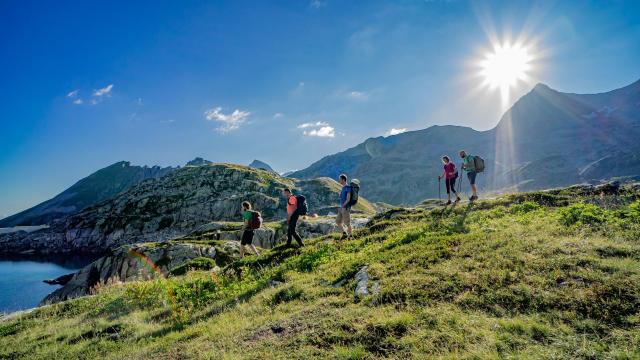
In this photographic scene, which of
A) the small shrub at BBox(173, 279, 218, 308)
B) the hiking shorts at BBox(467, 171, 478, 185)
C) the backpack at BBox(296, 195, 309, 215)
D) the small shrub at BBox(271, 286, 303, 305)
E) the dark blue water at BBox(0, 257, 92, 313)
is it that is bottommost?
the dark blue water at BBox(0, 257, 92, 313)

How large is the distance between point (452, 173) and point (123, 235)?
131 meters

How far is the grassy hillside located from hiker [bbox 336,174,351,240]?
8.14ft

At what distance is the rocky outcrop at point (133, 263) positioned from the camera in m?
39.7

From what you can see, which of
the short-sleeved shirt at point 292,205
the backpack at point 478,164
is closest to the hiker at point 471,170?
the backpack at point 478,164

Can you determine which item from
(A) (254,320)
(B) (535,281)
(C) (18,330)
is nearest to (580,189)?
(B) (535,281)

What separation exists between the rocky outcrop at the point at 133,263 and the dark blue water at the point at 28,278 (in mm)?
7944

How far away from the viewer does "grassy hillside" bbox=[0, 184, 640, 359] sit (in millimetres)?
6645

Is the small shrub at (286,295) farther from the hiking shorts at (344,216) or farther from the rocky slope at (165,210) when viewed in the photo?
the rocky slope at (165,210)

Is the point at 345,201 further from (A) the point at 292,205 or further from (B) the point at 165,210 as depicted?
(B) the point at 165,210

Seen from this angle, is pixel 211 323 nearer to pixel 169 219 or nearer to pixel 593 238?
pixel 593 238

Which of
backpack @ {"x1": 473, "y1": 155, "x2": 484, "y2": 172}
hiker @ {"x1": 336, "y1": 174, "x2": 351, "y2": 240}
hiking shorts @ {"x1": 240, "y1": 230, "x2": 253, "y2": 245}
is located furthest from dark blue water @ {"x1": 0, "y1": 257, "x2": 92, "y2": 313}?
backpack @ {"x1": 473, "y1": 155, "x2": 484, "y2": 172}

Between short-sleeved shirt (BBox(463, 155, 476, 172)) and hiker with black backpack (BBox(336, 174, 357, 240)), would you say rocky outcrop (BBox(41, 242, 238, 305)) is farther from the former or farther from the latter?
short-sleeved shirt (BBox(463, 155, 476, 172))

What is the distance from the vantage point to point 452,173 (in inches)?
912

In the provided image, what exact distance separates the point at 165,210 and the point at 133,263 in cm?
9120
